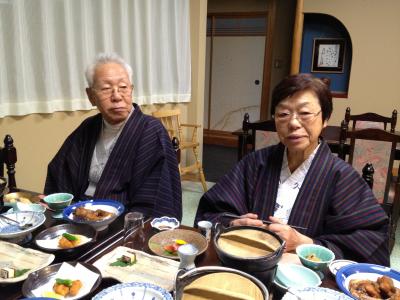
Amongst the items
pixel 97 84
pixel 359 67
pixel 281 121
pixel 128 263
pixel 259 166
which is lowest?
pixel 128 263

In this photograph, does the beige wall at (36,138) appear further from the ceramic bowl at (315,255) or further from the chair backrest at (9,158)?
the ceramic bowl at (315,255)

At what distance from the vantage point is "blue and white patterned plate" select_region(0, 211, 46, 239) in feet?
3.59

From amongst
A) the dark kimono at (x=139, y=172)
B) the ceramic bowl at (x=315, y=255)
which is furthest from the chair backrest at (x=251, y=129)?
the ceramic bowl at (x=315, y=255)

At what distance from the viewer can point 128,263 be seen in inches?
38.5

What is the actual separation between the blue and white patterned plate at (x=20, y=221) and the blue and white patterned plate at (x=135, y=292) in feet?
1.62

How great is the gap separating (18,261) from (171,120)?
10.1 ft

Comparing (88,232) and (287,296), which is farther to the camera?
(88,232)

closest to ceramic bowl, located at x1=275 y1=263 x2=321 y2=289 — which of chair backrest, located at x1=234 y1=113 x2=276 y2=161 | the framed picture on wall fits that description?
chair backrest, located at x1=234 y1=113 x2=276 y2=161

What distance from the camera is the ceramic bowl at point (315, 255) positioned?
0.95 m

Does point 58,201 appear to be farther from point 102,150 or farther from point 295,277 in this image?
point 295,277

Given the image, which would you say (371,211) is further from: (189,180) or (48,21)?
(189,180)

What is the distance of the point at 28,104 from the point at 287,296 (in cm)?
234

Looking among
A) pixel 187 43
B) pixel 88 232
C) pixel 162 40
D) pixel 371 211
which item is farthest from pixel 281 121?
pixel 187 43

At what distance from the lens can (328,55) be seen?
199 inches
